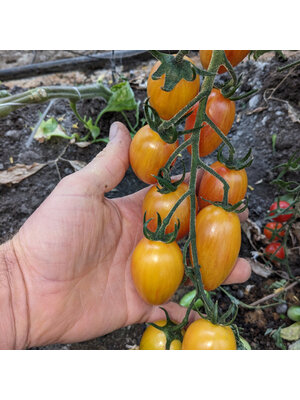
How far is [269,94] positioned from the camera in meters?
1.34

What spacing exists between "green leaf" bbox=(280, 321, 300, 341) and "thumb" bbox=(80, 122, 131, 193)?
62cm

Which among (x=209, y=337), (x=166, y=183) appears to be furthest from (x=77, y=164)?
(x=209, y=337)

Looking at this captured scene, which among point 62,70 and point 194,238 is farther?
point 62,70

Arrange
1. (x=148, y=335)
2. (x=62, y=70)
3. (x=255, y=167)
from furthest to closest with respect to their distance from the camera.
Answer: (x=62, y=70), (x=255, y=167), (x=148, y=335)

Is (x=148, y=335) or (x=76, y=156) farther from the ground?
(x=76, y=156)

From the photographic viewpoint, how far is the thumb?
904 millimetres

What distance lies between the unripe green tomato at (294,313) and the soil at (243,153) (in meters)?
0.03

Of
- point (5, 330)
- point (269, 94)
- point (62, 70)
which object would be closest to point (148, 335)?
point (5, 330)

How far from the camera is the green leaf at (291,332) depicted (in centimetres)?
99

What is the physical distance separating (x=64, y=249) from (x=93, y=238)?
0.09 meters

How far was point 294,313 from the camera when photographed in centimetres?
101

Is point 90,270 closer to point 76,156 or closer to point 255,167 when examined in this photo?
point 76,156

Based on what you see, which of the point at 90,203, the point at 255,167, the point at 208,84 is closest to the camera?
the point at 208,84

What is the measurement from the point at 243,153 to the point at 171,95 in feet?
2.26
